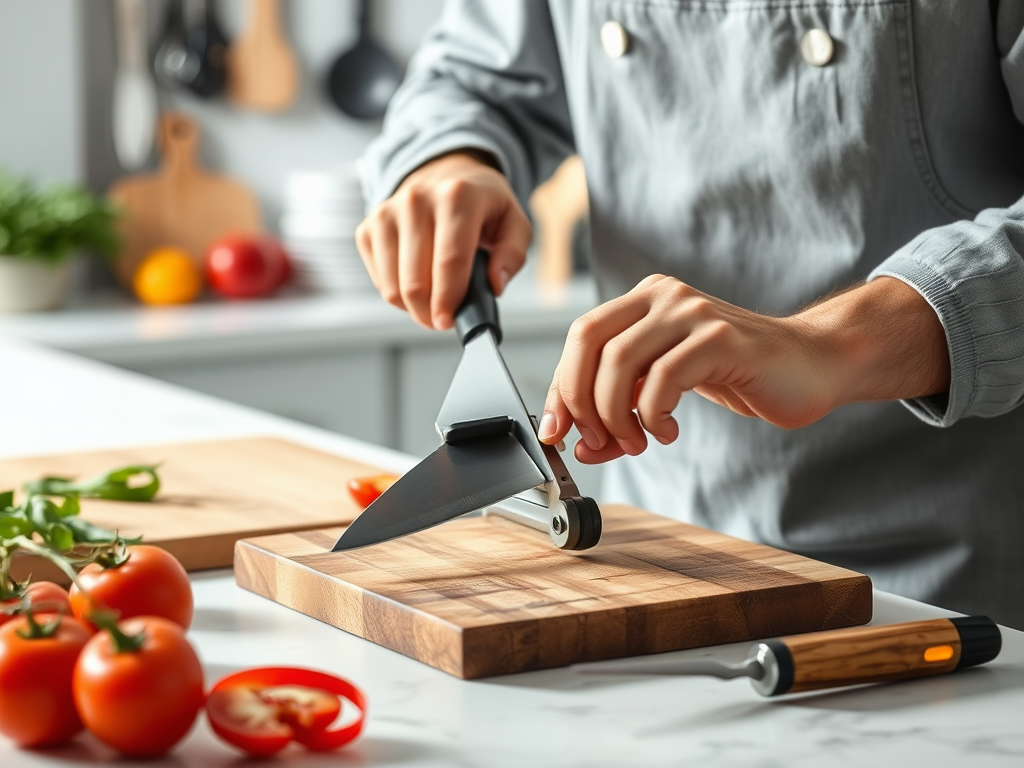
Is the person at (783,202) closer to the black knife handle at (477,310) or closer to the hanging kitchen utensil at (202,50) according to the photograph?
the black knife handle at (477,310)

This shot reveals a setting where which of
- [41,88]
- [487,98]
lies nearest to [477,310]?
[487,98]

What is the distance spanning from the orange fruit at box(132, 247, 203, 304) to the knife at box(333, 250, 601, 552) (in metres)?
1.61

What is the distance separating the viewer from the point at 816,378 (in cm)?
78

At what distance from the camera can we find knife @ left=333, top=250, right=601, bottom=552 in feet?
2.70

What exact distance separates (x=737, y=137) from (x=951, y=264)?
0.35 m

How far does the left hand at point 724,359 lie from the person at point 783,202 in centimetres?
4

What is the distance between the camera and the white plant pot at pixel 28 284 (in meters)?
2.30

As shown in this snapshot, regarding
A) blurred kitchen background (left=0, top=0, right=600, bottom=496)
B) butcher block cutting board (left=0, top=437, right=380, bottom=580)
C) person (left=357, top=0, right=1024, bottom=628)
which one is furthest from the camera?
blurred kitchen background (left=0, top=0, right=600, bottom=496)

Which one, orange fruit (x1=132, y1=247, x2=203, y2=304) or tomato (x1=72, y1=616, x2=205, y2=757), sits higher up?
tomato (x1=72, y1=616, x2=205, y2=757)

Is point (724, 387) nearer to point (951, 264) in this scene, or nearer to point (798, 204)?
point (951, 264)

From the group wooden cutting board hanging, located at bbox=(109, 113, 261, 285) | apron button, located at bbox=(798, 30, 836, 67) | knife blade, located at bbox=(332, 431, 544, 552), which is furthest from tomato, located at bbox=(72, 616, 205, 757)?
wooden cutting board hanging, located at bbox=(109, 113, 261, 285)

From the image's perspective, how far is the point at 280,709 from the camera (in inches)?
23.8

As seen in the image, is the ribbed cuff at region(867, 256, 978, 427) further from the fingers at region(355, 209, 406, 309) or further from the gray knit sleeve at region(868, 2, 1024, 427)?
the fingers at region(355, 209, 406, 309)

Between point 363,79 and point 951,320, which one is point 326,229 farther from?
point 951,320
